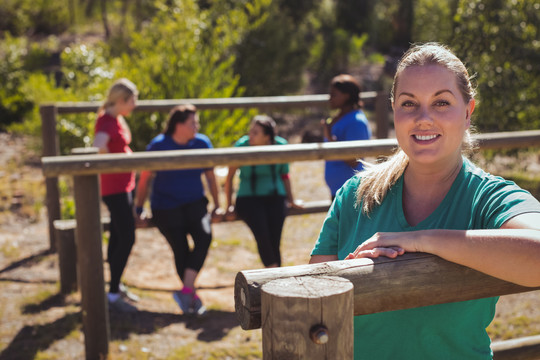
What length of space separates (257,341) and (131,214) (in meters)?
1.37

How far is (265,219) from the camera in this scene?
4.81m

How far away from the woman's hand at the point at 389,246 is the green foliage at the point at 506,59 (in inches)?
285

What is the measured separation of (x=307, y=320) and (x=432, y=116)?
26.6 inches

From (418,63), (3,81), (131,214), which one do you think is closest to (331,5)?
(3,81)

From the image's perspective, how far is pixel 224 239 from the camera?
650cm

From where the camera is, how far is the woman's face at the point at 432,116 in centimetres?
159

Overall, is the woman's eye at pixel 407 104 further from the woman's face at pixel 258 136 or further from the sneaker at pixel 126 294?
the sneaker at pixel 126 294

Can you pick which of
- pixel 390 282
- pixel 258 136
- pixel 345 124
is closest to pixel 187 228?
pixel 258 136

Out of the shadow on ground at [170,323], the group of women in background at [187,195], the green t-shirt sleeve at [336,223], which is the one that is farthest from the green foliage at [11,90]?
the green t-shirt sleeve at [336,223]

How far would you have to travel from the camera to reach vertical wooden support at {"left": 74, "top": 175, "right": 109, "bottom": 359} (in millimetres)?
3691

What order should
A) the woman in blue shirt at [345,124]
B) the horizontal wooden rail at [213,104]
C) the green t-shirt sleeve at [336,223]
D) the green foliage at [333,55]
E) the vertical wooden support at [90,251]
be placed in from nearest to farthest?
1. the green t-shirt sleeve at [336,223]
2. the vertical wooden support at [90,251]
3. the woman in blue shirt at [345,124]
4. the horizontal wooden rail at [213,104]
5. the green foliage at [333,55]

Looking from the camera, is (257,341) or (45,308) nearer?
(257,341)

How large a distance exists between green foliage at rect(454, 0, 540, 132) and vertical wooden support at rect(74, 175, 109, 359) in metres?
5.87

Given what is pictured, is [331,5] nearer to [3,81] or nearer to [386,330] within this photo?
Answer: [3,81]
